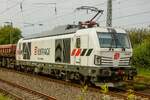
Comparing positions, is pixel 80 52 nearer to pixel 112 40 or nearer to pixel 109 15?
pixel 112 40

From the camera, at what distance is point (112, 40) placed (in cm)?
1691

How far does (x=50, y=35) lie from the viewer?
22250 mm

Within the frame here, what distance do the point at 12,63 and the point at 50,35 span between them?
11801mm

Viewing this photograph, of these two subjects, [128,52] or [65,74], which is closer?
[128,52]

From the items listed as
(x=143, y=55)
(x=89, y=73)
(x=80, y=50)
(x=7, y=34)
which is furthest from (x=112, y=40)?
(x=7, y=34)

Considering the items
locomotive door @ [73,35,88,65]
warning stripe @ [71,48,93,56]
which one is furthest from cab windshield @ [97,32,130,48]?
locomotive door @ [73,35,88,65]

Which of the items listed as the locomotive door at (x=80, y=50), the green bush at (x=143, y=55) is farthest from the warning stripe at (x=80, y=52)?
the green bush at (x=143, y=55)

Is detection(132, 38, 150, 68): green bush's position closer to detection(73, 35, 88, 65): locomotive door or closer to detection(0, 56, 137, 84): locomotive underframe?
detection(0, 56, 137, 84): locomotive underframe

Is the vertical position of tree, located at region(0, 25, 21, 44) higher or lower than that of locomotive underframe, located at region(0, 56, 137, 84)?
higher

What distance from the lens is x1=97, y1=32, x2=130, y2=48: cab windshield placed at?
1661cm

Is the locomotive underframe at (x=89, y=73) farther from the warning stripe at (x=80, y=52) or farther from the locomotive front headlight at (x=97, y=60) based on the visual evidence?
the warning stripe at (x=80, y=52)

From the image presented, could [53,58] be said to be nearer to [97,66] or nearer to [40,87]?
[40,87]

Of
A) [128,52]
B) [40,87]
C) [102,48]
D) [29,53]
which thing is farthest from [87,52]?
[29,53]

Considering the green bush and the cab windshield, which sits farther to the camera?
the green bush
